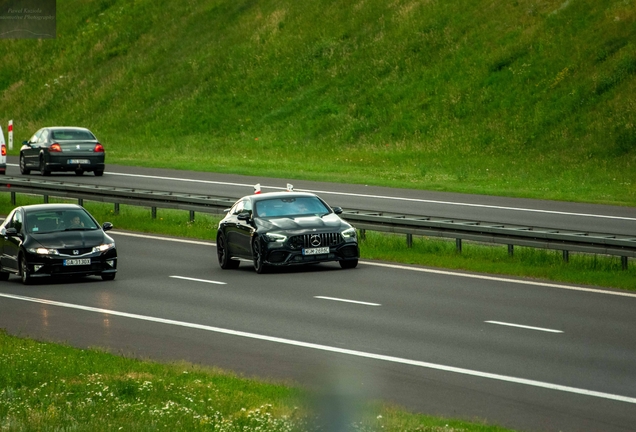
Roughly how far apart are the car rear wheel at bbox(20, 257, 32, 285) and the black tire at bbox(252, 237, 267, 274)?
12.9ft

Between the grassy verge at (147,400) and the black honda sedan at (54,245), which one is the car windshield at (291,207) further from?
the grassy verge at (147,400)

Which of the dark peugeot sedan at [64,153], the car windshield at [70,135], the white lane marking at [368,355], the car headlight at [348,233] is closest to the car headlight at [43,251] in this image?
the white lane marking at [368,355]

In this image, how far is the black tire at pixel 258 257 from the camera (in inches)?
905

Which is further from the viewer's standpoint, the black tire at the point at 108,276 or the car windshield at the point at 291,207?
the car windshield at the point at 291,207

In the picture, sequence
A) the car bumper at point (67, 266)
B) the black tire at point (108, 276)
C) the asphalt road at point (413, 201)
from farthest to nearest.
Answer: the asphalt road at point (413, 201), the black tire at point (108, 276), the car bumper at point (67, 266)

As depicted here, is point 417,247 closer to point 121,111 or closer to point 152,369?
point 152,369

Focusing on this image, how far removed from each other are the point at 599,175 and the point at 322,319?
23400mm

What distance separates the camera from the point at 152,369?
1357cm

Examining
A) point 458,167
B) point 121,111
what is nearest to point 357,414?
point 458,167

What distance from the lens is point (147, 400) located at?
11758 millimetres

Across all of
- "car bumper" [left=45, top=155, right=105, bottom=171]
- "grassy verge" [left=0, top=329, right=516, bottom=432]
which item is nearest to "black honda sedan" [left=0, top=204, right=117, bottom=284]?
"grassy verge" [left=0, top=329, right=516, bottom=432]

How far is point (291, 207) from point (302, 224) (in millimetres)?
1141

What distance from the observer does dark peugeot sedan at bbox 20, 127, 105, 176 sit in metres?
41.8

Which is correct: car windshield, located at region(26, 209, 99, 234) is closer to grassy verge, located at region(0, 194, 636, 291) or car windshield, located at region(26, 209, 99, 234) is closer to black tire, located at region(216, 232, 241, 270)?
black tire, located at region(216, 232, 241, 270)
